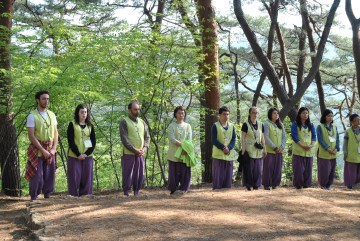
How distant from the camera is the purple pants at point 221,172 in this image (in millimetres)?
7977

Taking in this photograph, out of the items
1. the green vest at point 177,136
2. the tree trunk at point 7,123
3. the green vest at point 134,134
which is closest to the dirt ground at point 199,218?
the green vest at point 177,136

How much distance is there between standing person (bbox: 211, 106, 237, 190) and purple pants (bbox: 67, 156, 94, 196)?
86.2 inches

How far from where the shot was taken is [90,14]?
13.6m

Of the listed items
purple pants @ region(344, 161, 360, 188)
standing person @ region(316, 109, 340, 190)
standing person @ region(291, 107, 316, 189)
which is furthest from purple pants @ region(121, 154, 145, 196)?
purple pants @ region(344, 161, 360, 188)

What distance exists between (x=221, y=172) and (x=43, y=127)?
316cm

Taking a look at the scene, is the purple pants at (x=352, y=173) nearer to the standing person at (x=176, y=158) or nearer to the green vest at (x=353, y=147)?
the green vest at (x=353, y=147)

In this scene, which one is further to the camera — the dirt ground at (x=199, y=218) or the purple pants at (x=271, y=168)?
the purple pants at (x=271, y=168)

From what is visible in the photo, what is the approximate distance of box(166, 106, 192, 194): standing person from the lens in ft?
24.7

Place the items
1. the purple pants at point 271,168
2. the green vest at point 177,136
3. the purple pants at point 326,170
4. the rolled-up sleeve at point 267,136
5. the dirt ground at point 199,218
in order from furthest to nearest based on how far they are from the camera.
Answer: the purple pants at point 326,170 → the purple pants at point 271,168 → the rolled-up sleeve at point 267,136 → the green vest at point 177,136 → the dirt ground at point 199,218

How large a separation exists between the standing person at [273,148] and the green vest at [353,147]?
1.62 m

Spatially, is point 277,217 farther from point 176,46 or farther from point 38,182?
point 176,46

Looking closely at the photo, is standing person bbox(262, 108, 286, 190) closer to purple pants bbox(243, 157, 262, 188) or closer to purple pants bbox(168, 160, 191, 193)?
purple pants bbox(243, 157, 262, 188)

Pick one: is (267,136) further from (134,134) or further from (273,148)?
(134,134)

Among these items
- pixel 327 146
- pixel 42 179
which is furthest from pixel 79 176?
pixel 327 146
